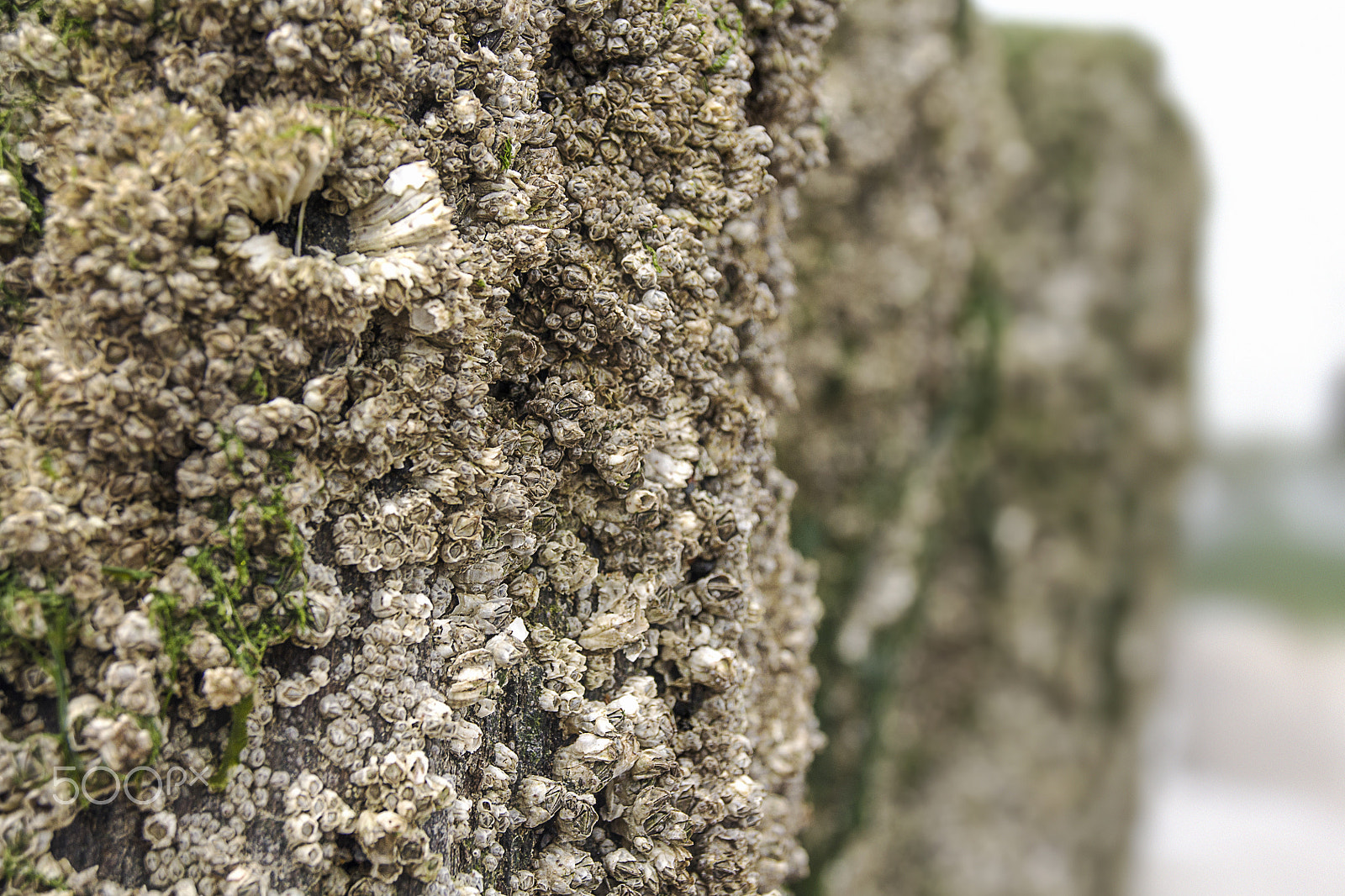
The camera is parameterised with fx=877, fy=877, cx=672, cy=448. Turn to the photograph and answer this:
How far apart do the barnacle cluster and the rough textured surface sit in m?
0.99

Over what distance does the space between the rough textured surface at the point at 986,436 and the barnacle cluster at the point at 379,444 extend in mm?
991

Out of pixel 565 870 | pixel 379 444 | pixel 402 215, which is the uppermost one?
pixel 402 215

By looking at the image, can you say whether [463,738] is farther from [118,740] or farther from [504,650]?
[118,740]

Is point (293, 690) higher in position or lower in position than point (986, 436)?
higher

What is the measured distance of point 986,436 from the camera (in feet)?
9.75

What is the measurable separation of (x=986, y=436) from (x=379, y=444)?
8.32 feet

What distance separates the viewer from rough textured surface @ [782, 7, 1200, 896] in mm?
2111

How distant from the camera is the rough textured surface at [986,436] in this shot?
211 cm

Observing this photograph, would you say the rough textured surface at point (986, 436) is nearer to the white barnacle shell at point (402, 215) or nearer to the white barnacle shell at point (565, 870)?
the white barnacle shell at point (565, 870)

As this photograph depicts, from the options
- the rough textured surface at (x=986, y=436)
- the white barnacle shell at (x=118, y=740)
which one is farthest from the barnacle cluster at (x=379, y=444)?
the rough textured surface at (x=986, y=436)

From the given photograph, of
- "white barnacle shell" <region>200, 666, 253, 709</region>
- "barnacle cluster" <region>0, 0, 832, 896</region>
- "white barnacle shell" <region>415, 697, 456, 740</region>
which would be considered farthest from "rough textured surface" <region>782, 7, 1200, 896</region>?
"white barnacle shell" <region>200, 666, 253, 709</region>

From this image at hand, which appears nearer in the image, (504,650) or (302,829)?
(302,829)

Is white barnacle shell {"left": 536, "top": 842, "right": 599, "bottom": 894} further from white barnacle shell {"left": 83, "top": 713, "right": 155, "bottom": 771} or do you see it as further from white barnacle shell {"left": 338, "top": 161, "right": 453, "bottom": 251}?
white barnacle shell {"left": 338, "top": 161, "right": 453, "bottom": 251}

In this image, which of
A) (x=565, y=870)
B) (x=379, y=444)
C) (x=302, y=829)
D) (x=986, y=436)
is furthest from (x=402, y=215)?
(x=986, y=436)
